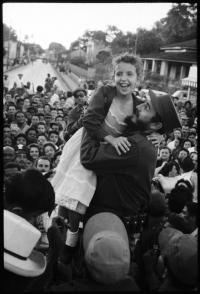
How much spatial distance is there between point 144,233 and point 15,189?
3.21 ft

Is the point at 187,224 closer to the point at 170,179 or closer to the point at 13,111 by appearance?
the point at 170,179

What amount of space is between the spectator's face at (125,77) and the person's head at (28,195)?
0.77 m

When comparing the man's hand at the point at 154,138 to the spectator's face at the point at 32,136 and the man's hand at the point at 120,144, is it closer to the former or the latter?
the man's hand at the point at 120,144

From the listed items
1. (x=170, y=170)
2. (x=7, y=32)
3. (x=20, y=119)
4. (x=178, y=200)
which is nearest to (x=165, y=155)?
(x=170, y=170)

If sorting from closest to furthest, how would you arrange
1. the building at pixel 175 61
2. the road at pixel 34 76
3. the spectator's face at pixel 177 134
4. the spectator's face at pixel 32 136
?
the spectator's face at pixel 32 136
the spectator's face at pixel 177 134
the road at pixel 34 76
the building at pixel 175 61

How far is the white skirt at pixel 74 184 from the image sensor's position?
7.34 feet

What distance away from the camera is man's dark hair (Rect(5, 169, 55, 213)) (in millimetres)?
1973

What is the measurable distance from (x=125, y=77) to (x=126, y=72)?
4 centimetres

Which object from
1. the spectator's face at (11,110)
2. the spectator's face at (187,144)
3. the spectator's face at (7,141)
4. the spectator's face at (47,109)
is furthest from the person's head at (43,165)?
the spectator's face at (47,109)

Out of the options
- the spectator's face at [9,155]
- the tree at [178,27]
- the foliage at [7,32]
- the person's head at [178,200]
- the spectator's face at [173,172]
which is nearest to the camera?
the foliage at [7,32]

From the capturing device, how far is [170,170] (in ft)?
18.2

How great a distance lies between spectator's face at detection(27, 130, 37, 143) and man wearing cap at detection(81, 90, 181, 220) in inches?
173

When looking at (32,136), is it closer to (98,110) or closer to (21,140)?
(21,140)

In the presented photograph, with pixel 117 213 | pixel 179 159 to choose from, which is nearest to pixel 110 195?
pixel 117 213
